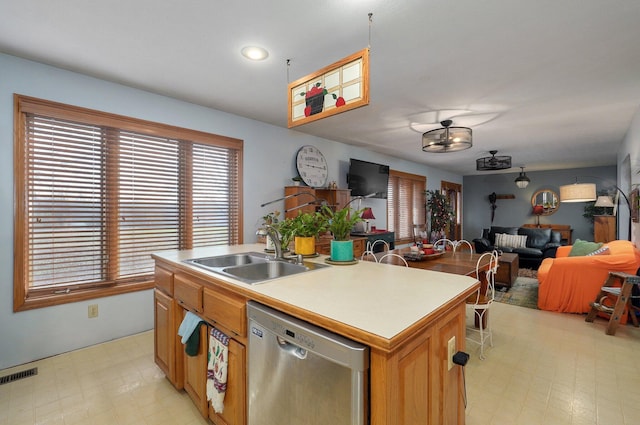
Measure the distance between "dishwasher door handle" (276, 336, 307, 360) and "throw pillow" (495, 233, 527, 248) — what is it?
7.13 metres

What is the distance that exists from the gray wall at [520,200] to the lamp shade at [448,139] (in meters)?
6.66

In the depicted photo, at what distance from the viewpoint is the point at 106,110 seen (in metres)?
2.74

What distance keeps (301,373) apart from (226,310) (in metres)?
0.58

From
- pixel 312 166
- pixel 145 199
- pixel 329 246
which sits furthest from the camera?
pixel 312 166

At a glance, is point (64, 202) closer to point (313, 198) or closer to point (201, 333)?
point (201, 333)

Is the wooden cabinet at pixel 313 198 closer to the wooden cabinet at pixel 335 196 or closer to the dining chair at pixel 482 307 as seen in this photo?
the wooden cabinet at pixel 335 196

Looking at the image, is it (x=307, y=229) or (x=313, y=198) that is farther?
(x=313, y=198)

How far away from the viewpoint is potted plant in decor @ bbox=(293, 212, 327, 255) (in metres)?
1.99

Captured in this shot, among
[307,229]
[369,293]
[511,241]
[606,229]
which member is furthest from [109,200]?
[606,229]

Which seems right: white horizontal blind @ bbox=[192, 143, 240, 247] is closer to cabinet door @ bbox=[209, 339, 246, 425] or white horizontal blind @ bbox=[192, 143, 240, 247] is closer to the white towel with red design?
the white towel with red design

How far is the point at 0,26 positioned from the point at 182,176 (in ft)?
5.54

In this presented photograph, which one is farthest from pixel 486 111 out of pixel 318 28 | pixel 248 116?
pixel 248 116

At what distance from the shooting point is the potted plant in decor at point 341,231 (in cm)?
182

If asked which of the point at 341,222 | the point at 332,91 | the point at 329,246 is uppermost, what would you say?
the point at 332,91
